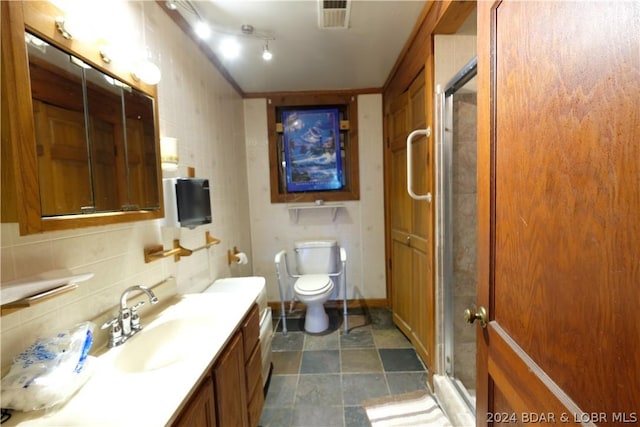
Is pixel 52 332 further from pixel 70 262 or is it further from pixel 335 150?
pixel 335 150

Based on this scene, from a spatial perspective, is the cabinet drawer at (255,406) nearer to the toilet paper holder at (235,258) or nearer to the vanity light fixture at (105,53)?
the toilet paper holder at (235,258)

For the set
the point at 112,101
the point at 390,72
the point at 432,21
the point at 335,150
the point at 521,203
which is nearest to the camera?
the point at 521,203

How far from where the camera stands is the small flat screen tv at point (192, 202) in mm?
1331

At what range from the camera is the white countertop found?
633 mm

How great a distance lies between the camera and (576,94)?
1.61 ft

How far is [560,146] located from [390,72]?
222cm

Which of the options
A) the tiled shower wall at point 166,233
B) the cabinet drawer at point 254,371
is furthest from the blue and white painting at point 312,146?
the cabinet drawer at point 254,371

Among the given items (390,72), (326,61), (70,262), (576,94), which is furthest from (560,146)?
(390,72)

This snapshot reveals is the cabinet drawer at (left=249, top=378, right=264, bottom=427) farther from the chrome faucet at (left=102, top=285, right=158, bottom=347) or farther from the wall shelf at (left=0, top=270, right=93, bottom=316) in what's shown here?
the wall shelf at (left=0, top=270, right=93, bottom=316)

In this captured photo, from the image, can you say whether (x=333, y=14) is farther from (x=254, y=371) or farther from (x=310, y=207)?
(x=254, y=371)

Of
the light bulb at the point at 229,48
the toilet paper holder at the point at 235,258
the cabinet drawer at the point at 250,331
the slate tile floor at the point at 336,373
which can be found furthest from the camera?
the toilet paper holder at the point at 235,258

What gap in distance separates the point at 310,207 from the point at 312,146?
2.17 ft

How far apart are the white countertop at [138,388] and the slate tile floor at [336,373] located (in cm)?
93

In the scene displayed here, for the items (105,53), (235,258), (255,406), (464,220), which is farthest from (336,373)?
(105,53)
